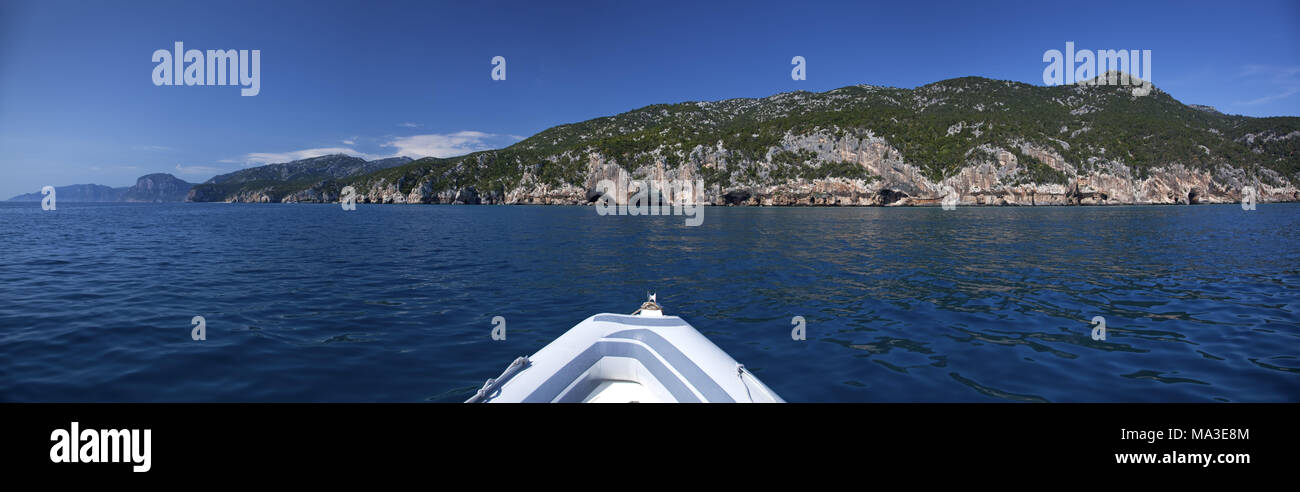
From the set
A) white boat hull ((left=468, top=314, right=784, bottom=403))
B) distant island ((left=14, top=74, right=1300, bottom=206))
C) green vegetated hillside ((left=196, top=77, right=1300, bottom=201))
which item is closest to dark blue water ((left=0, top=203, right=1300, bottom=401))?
white boat hull ((left=468, top=314, right=784, bottom=403))

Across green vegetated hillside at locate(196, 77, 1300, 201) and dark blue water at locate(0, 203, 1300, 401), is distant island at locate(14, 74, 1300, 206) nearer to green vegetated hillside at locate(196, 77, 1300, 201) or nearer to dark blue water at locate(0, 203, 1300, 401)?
green vegetated hillside at locate(196, 77, 1300, 201)

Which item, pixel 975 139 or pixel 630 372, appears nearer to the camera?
pixel 630 372

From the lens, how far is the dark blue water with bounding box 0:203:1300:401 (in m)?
7.20

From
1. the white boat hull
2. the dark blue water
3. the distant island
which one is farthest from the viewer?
the distant island

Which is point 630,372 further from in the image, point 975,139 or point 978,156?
point 975,139

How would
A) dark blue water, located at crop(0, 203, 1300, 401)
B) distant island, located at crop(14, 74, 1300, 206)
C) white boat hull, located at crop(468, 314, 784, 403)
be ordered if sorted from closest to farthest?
1. white boat hull, located at crop(468, 314, 784, 403)
2. dark blue water, located at crop(0, 203, 1300, 401)
3. distant island, located at crop(14, 74, 1300, 206)

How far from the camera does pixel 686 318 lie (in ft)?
38.0

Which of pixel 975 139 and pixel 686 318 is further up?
pixel 975 139

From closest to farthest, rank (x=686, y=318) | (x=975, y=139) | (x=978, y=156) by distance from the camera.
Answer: (x=686, y=318) < (x=978, y=156) < (x=975, y=139)

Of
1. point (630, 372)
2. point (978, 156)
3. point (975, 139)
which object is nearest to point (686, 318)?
point (630, 372)

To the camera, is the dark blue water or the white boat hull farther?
the dark blue water

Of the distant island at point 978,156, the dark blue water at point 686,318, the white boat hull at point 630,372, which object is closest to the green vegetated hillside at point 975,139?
the distant island at point 978,156

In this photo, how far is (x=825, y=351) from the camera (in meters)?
8.84
